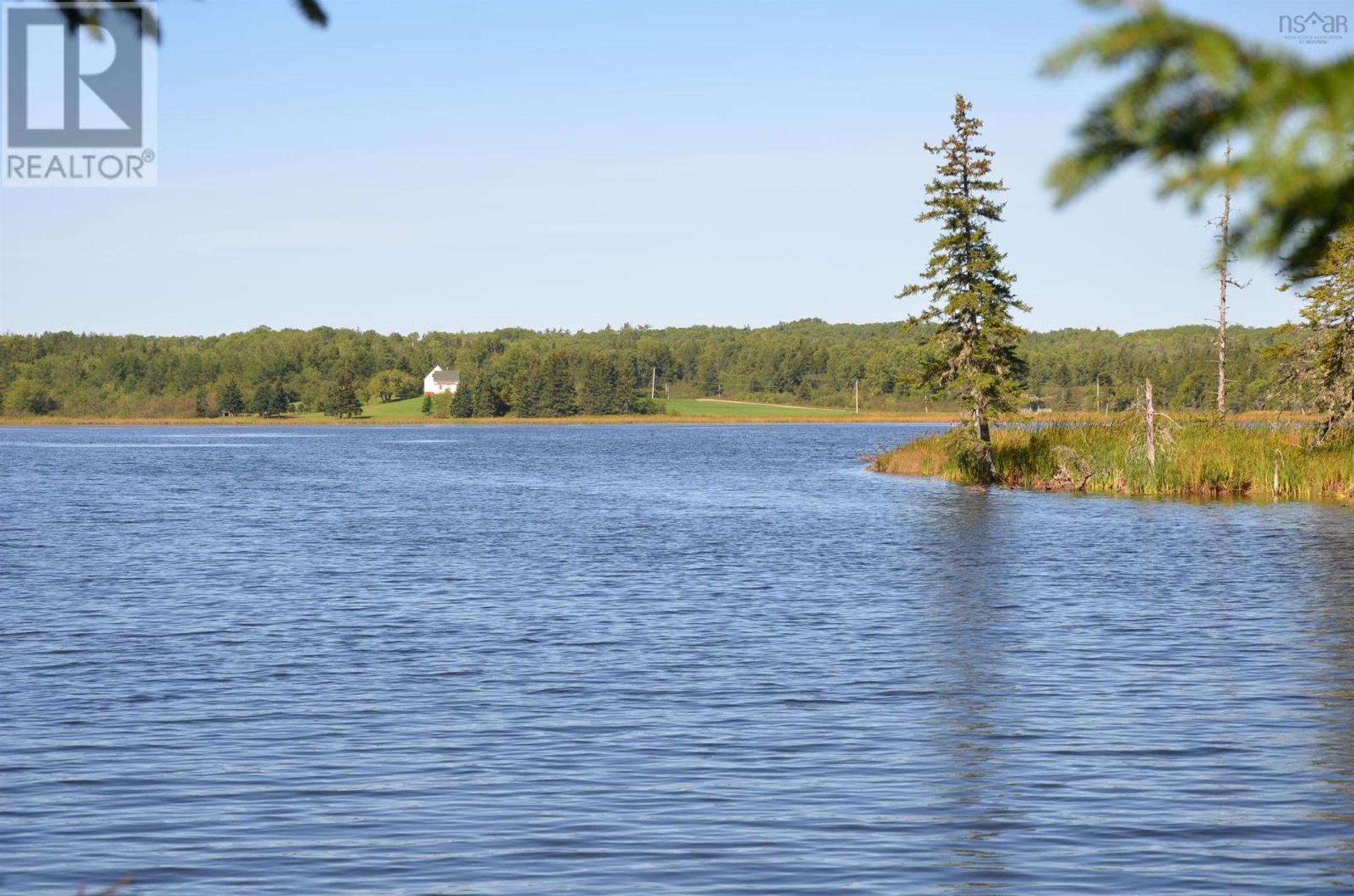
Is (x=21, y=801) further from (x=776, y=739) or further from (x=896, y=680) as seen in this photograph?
(x=896, y=680)

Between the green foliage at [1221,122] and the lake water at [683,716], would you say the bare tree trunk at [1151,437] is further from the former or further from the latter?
the green foliage at [1221,122]

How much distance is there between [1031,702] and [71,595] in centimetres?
1944

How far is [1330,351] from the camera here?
49656 millimetres

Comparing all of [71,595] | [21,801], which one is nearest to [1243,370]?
[71,595]

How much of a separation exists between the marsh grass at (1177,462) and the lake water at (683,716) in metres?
12.0

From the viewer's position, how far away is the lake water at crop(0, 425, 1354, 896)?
38.1ft

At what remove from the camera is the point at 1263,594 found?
90.1 feet

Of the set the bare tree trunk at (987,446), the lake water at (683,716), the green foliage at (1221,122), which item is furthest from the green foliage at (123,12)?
the bare tree trunk at (987,446)

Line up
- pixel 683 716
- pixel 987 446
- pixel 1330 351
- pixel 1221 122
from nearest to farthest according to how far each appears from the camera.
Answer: pixel 1221 122
pixel 683 716
pixel 1330 351
pixel 987 446

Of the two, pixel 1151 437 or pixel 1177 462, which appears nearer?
pixel 1177 462

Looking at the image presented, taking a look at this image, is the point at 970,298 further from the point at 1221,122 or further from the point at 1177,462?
the point at 1221,122

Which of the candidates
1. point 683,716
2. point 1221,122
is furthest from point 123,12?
point 683,716

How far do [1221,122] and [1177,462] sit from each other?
50.7m

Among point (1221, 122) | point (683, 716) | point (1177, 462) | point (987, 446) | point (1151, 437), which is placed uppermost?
point (1221, 122)
